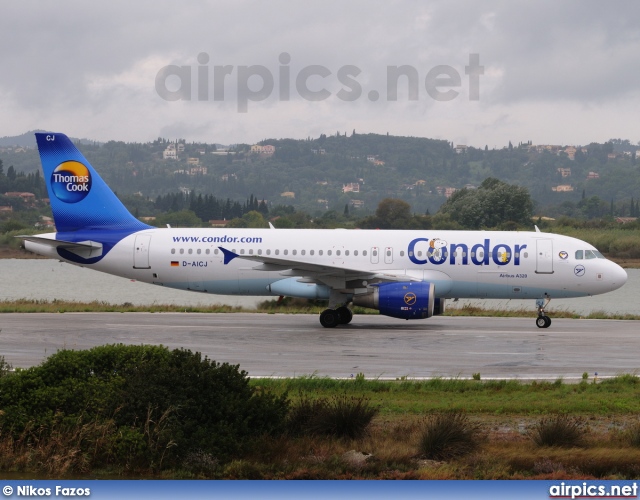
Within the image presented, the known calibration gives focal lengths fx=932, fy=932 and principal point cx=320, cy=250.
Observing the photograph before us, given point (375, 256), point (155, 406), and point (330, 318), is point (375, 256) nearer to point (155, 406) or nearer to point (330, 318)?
point (330, 318)

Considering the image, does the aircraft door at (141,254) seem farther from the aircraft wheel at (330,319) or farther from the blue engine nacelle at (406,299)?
the blue engine nacelle at (406,299)

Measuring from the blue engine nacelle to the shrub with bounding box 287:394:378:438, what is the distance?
49.0ft

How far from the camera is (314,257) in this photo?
31297 mm

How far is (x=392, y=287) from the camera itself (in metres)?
28.3

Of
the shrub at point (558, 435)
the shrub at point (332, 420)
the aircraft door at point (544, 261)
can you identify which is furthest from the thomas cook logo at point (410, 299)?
the shrub at point (558, 435)

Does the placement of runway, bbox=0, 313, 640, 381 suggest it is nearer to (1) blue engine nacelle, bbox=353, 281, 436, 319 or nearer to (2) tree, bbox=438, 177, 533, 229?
(1) blue engine nacelle, bbox=353, 281, 436, 319

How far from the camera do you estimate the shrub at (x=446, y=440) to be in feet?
39.1

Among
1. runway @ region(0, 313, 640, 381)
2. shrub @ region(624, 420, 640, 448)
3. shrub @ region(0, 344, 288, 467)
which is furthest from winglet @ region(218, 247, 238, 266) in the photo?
shrub @ region(624, 420, 640, 448)

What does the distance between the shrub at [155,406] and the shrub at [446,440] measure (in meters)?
1.97

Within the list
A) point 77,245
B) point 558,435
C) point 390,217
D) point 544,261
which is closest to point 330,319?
point 544,261

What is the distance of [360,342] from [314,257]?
20.4ft

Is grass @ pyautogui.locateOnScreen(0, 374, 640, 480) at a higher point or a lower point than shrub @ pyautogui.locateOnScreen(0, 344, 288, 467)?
lower

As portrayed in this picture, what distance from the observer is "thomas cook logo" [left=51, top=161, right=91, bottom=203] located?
3244 cm

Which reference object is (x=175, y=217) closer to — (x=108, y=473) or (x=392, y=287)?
(x=392, y=287)
